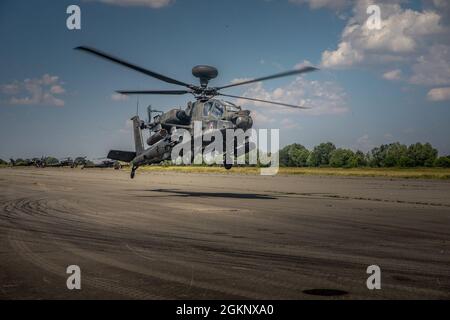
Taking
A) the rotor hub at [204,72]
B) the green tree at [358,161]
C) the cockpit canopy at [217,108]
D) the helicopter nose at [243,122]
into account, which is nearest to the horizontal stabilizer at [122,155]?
the cockpit canopy at [217,108]

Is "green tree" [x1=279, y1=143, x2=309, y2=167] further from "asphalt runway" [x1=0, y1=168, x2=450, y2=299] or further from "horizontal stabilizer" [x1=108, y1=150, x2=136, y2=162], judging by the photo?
"asphalt runway" [x1=0, y1=168, x2=450, y2=299]

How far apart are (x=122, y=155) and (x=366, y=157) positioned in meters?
143

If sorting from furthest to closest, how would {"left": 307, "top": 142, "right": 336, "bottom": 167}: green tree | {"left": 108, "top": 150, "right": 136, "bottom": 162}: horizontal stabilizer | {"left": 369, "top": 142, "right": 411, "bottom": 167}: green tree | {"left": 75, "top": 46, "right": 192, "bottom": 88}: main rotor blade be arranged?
{"left": 307, "top": 142, "right": 336, "bottom": 167}: green tree → {"left": 369, "top": 142, "right": 411, "bottom": 167}: green tree → {"left": 108, "top": 150, "right": 136, "bottom": 162}: horizontal stabilizer → {"left": 75, "top": 46, "right": 192, "bottom": 88}: main rotor blade

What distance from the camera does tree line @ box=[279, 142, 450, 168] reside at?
469 feet

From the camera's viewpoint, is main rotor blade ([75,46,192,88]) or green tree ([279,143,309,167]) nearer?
main rotor blade ([75,46,192,88])

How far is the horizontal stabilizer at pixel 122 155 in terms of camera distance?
3247 cm

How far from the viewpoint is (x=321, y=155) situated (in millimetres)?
186750

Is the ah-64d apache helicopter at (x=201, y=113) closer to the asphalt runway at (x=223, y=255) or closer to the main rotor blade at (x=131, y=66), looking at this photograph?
the main rotor blade at (x=131, y=66)

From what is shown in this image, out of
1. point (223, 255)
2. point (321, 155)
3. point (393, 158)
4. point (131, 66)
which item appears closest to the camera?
point (223, 255)

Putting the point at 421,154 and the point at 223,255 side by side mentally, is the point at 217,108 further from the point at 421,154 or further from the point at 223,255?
the point at 421,154

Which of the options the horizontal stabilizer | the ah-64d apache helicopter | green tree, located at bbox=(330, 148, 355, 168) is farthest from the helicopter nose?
green tree, located at bbox=(330, 148, 355, 168)

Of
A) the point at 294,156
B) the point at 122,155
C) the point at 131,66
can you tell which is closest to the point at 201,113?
the point at 131,66

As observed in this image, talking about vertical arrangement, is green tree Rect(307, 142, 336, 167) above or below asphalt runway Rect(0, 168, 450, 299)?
above

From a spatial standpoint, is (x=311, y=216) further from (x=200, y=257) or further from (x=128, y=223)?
(x=200, y=257)
